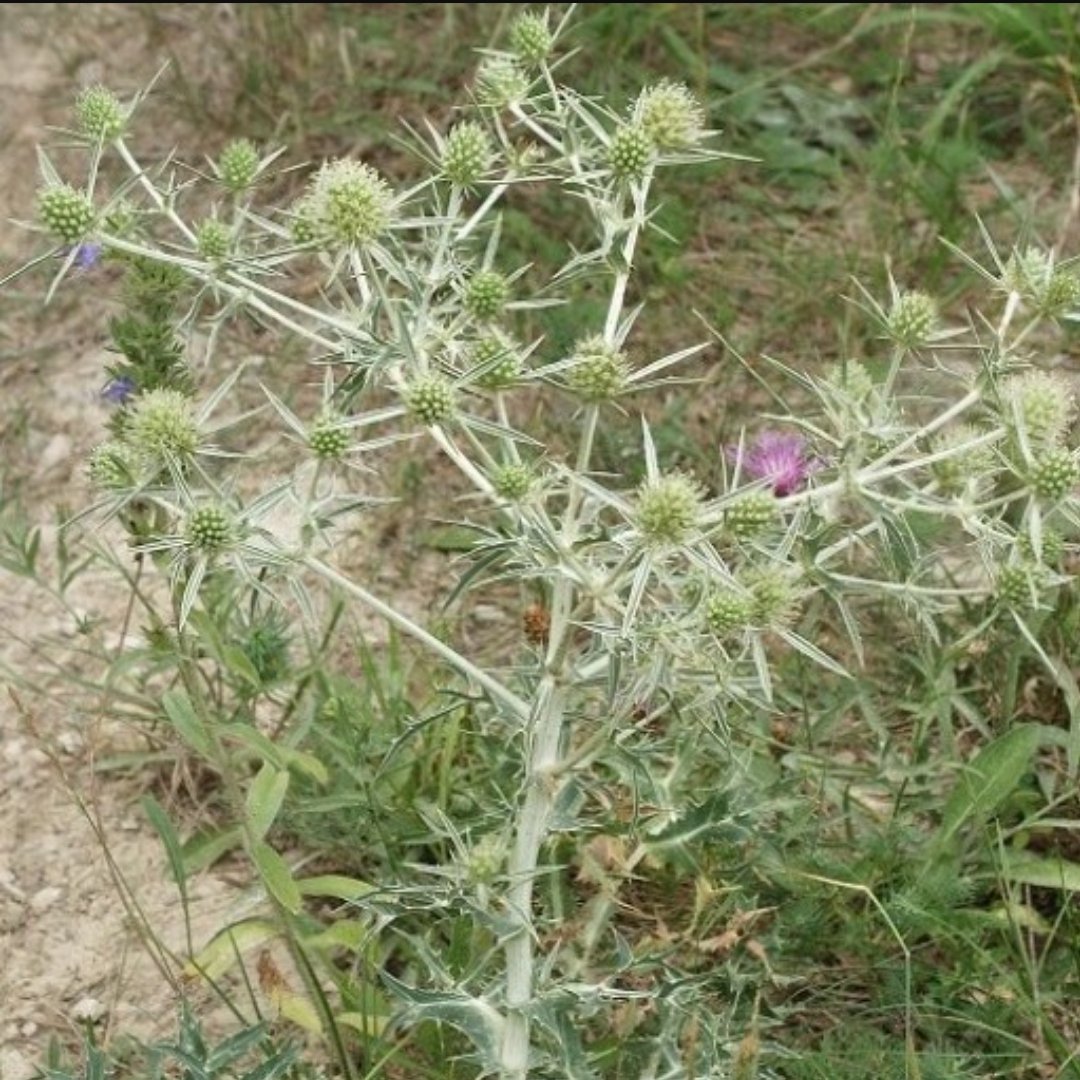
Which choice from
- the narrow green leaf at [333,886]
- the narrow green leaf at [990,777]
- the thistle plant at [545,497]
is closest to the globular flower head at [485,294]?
the thistle plant at [545,497]

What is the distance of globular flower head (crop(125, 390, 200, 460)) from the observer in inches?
94.0

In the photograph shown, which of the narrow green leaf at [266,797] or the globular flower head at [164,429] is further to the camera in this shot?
the narrow green leaf at [266,797]

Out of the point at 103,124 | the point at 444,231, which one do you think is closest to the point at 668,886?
the point at 444,231

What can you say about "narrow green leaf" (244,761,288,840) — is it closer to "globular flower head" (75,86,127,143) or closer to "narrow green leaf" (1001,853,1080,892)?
"globular flower head" (75,86,127,143)

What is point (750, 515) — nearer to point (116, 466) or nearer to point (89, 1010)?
point (116, 466)

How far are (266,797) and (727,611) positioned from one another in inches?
28.5

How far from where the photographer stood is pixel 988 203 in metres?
4.20

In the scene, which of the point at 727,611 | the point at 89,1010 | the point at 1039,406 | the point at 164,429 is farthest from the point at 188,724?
the point at 1039,406

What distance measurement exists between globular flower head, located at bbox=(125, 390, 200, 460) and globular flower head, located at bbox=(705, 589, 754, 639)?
0.64 metres

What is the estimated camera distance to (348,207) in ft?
7.65

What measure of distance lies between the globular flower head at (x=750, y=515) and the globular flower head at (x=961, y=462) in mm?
253

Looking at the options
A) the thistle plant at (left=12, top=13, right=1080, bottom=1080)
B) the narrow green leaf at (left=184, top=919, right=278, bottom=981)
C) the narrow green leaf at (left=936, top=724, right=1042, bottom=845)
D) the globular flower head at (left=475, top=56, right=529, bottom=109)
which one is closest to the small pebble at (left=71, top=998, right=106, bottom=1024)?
the narrow green leaf at (left=184, top=919, right=278, bottom=981)

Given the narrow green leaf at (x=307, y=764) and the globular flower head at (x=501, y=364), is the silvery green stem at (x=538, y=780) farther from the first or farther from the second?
the narrow green leaf at (x=307, y=764)

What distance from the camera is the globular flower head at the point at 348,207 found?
91.9 inches
